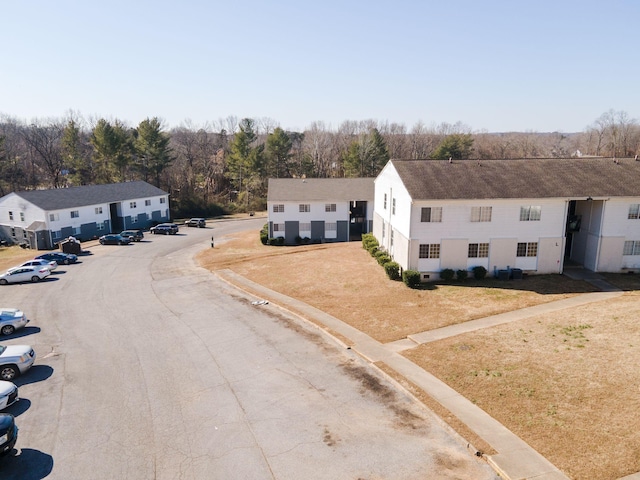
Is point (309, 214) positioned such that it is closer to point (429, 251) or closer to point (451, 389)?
point (429, 251)

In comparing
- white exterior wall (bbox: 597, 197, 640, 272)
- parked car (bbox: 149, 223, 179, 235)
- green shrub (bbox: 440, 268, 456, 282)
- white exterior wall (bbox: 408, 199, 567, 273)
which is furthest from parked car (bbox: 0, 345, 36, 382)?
parked car (bbox: 149, 223, 179, 235)

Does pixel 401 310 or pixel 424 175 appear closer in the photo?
pixel 401 310

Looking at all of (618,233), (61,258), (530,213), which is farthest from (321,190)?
(618,233)

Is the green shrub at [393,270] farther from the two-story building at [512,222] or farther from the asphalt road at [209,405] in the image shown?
the asphalt road at [209,405]

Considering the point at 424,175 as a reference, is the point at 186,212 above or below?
below

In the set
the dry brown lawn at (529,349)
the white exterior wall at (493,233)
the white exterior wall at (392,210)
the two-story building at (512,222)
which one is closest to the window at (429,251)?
the two-story building at (512,222)

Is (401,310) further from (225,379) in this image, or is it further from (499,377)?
(225,379)

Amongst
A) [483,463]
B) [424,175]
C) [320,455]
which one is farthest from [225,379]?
[424,175]

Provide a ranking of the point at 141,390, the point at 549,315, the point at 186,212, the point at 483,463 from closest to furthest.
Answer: the point at 483,463, the point at 141,390, the point at 549,315, the point at 186,212
